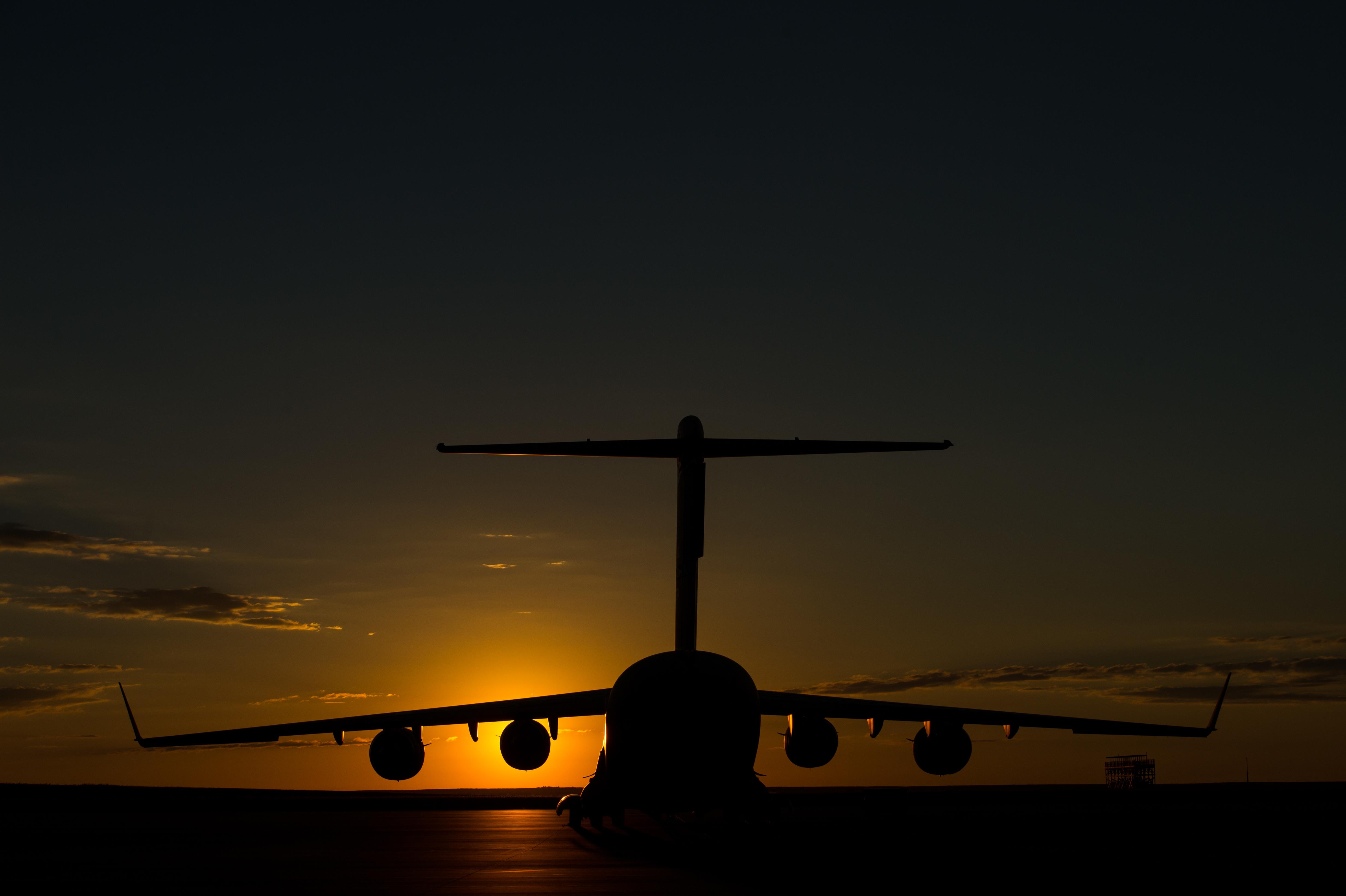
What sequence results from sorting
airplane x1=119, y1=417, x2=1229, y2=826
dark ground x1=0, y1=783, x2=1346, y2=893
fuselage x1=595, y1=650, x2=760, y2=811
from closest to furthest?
dark ground x1=0, y1=783, x2=1346, y2=893
fuselage x1=595, y1=650, x2=760, y2=811
airplane x1=119, y1=417, x2=1229, y2=826

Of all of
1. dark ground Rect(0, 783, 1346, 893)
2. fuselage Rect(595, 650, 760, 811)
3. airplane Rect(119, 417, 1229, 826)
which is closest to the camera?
dark ground Rect(0, 783, 1346, 893)

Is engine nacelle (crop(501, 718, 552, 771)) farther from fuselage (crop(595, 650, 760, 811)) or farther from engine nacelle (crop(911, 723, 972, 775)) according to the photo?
engine nacelle (crop(911, 723, 972, 775))

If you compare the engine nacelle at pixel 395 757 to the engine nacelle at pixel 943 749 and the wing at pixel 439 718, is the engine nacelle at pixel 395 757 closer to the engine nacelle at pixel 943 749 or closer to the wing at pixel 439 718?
the wing at pixel 439 718

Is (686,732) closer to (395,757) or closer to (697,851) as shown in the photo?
(697,851)

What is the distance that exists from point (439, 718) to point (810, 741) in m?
7.76

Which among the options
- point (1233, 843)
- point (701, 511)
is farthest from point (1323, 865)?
point (701, 511)

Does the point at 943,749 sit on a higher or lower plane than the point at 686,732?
lower

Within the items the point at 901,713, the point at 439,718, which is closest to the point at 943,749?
the point at 901,713

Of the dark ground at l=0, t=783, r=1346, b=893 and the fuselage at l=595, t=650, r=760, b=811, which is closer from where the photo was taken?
the dark ground at l=0, t=783, r=1346, b=893

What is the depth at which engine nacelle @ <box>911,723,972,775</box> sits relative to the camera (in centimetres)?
2436

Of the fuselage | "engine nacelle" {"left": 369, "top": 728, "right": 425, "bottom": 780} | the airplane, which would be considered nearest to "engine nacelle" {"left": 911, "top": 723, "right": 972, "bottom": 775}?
the airplane

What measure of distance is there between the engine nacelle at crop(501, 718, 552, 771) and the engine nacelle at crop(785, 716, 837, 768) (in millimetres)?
5004

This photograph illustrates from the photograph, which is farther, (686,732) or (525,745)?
(525,745)

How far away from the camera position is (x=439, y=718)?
24.2 metres
